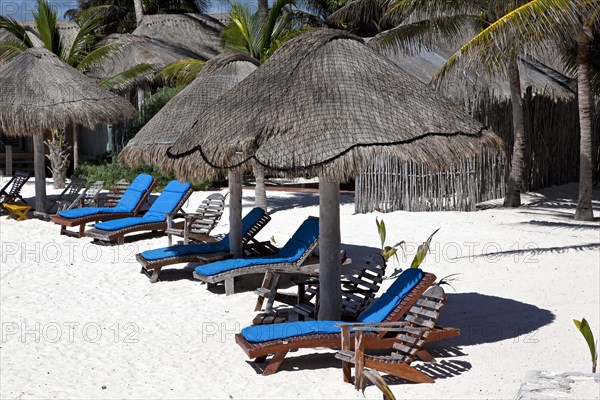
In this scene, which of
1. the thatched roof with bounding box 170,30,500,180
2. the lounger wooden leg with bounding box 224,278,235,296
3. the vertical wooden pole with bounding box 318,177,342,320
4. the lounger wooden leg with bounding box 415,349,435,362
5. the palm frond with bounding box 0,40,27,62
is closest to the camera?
the thatched roof with bounding box 170,30,500,180

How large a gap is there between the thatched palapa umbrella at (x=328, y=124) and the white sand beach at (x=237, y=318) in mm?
1164

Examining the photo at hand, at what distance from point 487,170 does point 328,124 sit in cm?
943

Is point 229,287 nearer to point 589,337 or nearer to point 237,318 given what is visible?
point 237,318

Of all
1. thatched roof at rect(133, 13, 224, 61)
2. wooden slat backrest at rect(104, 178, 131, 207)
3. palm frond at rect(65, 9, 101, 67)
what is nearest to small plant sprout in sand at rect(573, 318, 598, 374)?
wooden slat backrest at rect(104, 178, 131, 207)

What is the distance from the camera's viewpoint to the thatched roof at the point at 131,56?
21422 millimetres

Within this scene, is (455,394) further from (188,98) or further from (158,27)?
(158,27)

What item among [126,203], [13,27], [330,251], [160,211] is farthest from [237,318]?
[13,27]

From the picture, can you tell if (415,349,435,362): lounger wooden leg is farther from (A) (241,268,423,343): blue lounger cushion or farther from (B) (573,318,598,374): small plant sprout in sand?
(B) (573,318,598,374): small plant sprout in sand

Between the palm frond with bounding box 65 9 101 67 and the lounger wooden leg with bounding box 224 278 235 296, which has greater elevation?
the palm frond with bounding box 65 9 101 67

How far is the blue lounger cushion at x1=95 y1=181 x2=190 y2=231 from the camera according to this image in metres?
11.9

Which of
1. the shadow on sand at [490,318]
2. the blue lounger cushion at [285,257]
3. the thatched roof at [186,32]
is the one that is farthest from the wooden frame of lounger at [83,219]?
the thatched roof at [186,32]

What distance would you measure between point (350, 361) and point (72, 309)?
3.66m

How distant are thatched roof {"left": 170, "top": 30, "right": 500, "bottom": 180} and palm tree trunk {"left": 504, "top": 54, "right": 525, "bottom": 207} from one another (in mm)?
8025

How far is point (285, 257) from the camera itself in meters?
9.27
